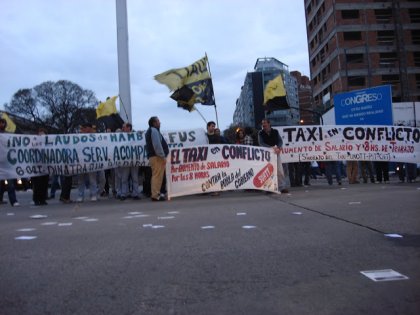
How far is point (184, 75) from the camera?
1359cm

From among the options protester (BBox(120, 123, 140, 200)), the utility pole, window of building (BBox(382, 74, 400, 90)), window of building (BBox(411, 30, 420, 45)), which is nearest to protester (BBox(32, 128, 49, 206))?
protester (BBox(120, 123, 140, 200))

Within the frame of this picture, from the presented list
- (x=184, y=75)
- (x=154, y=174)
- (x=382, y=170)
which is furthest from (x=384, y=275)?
(x=382, y=170)

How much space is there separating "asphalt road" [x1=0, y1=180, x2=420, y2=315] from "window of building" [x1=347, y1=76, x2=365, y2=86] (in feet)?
186

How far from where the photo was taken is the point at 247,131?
1355 cm

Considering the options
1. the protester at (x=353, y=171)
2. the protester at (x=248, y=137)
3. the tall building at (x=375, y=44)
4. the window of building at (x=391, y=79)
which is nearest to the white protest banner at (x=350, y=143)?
the protester at (x=353, y=171)

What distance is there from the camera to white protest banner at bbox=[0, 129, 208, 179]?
11.4 metres

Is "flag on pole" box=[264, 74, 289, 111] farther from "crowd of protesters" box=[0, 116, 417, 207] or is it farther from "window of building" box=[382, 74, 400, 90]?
"window of building" box=[382, 74, 400, 90]

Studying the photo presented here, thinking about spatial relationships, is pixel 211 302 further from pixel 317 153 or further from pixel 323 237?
pixel 317 153

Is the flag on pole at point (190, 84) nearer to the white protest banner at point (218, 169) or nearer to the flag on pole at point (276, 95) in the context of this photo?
the flag on pole at point (276, 95)

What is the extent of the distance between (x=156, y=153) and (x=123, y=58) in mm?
7800

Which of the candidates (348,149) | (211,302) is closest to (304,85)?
(348,149)

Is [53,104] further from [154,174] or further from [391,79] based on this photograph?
[154,174]

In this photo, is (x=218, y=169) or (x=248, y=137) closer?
(x=218, y=169)

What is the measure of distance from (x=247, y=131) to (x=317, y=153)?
215 cm
